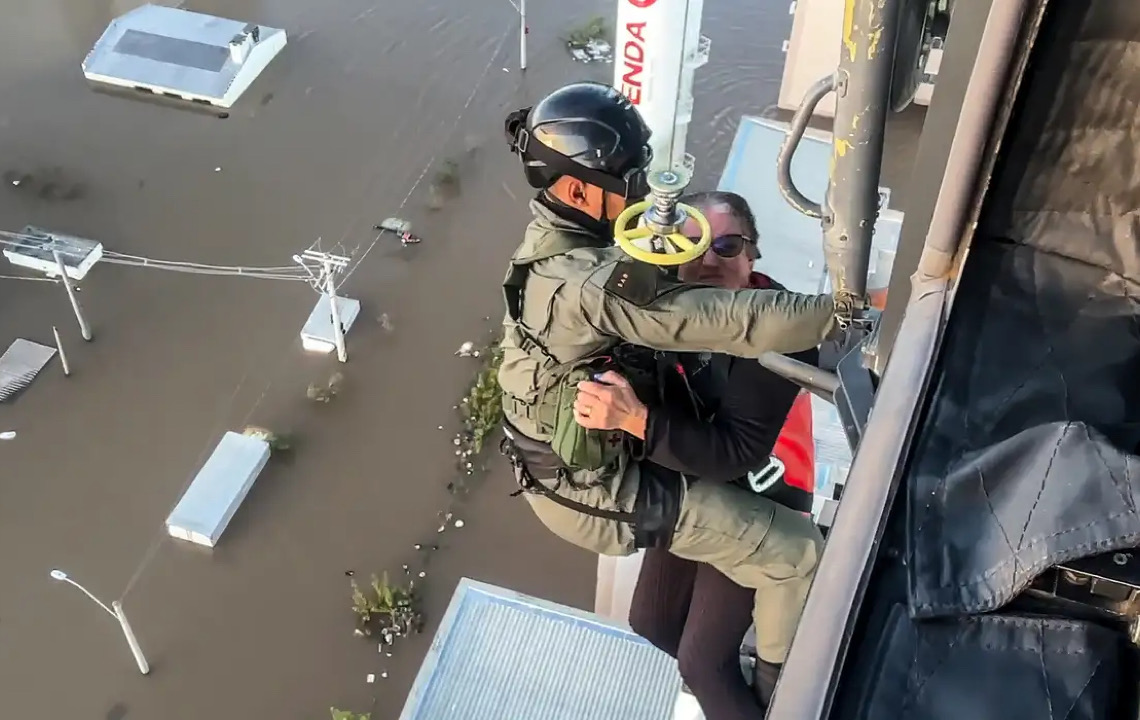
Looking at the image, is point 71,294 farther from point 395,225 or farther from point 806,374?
point 806,374

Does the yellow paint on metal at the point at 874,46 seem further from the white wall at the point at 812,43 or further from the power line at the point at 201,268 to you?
the white wall at the point at 812,43

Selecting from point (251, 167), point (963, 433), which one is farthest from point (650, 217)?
point (251, 167)

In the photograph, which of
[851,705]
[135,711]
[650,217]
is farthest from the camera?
[135,711]

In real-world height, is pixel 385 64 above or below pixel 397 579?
above

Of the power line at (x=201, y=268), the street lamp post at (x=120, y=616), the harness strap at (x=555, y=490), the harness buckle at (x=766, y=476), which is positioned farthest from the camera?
the power line at (x=201, y=268)

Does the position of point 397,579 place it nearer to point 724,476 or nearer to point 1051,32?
point 724,476

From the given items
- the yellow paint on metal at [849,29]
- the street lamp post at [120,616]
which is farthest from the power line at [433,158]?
the yellow paint on metal at [849,29]

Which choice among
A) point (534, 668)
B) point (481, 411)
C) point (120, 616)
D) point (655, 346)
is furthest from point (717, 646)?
point (481, 411)
